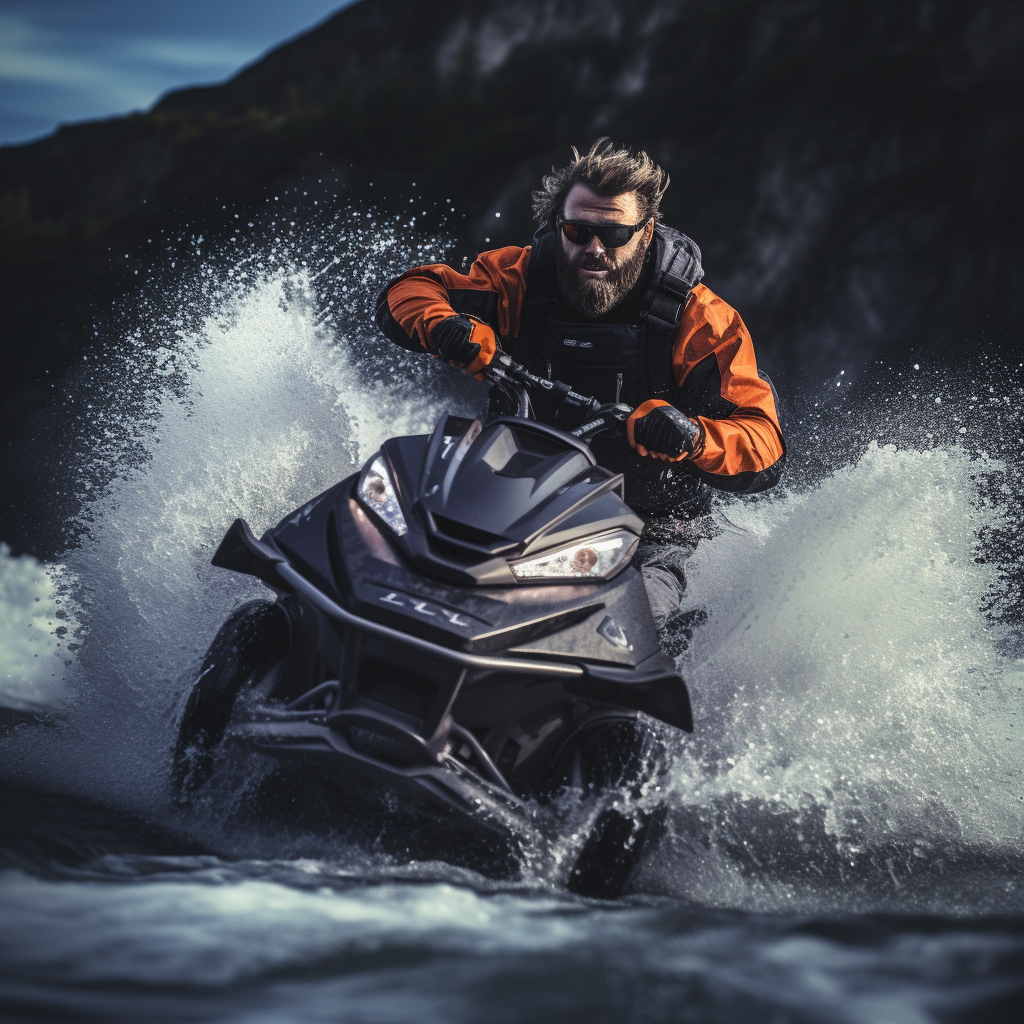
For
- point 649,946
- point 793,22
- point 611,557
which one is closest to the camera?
point 649,946

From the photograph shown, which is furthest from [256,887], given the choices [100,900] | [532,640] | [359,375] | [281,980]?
[359,375]

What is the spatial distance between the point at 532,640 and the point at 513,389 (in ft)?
4.17

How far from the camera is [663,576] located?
11.5ft

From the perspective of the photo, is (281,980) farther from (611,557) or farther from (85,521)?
(85,521)

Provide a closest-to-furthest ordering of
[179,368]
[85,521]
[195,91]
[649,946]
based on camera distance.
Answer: [649,946]
[85,521]
[179,368]
[195,91]

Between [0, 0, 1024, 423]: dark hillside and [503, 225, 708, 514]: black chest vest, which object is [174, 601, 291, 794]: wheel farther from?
[0, 0, 1024, 423]: dark hillside

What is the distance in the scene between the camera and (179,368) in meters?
5.48

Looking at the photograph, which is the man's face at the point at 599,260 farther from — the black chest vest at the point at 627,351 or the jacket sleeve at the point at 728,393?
the jacket sleeve at the point at 728,393

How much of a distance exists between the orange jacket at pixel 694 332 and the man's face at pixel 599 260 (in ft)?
0.78

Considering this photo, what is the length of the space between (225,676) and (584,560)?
104 cm

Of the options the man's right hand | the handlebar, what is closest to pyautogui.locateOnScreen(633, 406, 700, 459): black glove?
the handlebar

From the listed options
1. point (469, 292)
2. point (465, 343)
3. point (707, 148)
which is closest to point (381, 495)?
point (465, 343)

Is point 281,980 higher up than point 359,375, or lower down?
lower down

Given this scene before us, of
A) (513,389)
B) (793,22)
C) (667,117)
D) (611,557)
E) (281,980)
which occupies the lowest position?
(281,980)
